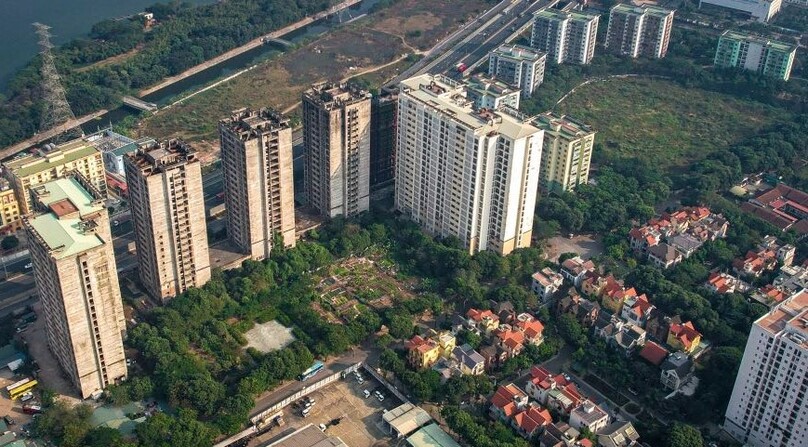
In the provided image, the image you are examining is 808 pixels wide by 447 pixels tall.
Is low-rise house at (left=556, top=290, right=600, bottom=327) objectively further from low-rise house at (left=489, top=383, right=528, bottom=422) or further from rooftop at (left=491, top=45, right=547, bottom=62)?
rooftop at (left=491, top=45, right=547, bottom=62)

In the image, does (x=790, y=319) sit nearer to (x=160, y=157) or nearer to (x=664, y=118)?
(x=160, y=157)

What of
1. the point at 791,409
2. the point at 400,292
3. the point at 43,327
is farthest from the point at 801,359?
the point at 43,327

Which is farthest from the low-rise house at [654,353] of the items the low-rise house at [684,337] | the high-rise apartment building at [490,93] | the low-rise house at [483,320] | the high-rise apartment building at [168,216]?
the high-rise apartment building at [168,216]

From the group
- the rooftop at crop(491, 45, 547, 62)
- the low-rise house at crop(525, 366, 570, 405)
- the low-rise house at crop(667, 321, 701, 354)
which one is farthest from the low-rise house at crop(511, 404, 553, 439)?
the rooftop at crop(491, 45, 547, 62)

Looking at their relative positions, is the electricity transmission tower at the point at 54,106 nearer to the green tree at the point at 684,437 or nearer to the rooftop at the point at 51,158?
the rooftop at the point at 51,158

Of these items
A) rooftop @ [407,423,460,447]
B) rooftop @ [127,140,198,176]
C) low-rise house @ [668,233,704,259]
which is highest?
rooftop @ [127,140,198,176]

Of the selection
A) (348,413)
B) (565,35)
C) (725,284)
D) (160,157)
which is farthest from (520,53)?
(348,413)
